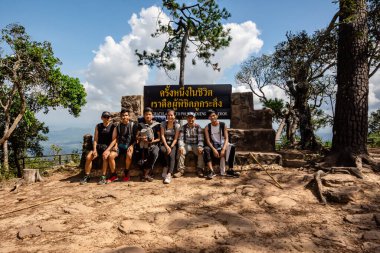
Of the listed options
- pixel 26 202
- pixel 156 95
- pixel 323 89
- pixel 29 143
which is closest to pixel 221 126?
pixel 156 95

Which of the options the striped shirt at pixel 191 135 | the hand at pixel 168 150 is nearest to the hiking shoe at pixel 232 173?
the striped shirt at pixel 191 135

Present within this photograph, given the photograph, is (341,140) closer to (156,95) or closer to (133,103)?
(156,95)

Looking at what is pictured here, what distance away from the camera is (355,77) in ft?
18.9

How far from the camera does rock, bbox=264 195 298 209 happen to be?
3959 mm

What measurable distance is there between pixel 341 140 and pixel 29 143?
78.5ft

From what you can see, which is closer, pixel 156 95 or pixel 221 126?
pixel 221 126

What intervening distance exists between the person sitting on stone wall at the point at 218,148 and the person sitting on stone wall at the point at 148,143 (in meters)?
1.15

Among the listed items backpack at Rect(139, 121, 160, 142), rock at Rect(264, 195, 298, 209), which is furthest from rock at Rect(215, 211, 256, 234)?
backpack at Rect(139, 121, 160, 142)

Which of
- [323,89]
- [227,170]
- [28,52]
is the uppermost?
[28,52]

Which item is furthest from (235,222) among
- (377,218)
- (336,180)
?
(336,180)

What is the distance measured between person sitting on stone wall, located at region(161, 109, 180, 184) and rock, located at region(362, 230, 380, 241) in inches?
138

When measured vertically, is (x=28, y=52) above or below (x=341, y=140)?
above

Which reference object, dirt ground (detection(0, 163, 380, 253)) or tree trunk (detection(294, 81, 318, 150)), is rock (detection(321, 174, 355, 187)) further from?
tree trunk (detection(294, 81, 318, 150))

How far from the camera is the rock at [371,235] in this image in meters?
2.95
